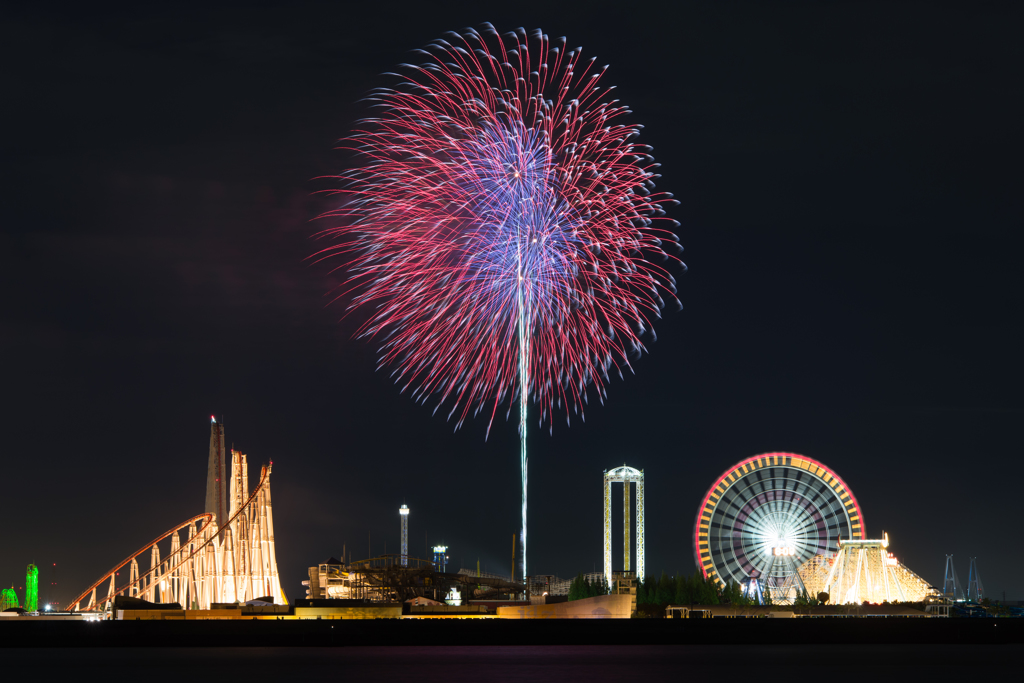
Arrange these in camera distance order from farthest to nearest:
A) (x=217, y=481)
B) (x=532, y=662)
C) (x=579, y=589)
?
(x=579, y=589)
(x=217, y=481)
(x=532, y=662)

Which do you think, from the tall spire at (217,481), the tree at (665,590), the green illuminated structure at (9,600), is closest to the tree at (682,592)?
the tree at (665,590)

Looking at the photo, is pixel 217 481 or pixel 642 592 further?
pixel 642 592

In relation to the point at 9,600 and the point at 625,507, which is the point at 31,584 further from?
the point at 625,507

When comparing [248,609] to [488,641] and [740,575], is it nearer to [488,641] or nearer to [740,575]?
[488,641]

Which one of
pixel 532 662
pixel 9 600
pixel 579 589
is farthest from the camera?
pixel 9 600

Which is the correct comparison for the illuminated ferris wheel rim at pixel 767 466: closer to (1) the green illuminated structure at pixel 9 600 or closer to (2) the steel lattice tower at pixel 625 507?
(2) the steel lattice tower at pixel 625 507

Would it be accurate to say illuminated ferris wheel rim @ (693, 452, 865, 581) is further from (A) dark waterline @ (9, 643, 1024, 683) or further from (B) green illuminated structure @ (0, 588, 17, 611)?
(B) green illuminated structure @ (0, 588, 17, 611)

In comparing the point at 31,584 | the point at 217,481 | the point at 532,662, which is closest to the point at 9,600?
the point at 31,584

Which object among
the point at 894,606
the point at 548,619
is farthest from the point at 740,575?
the point at 548,619
